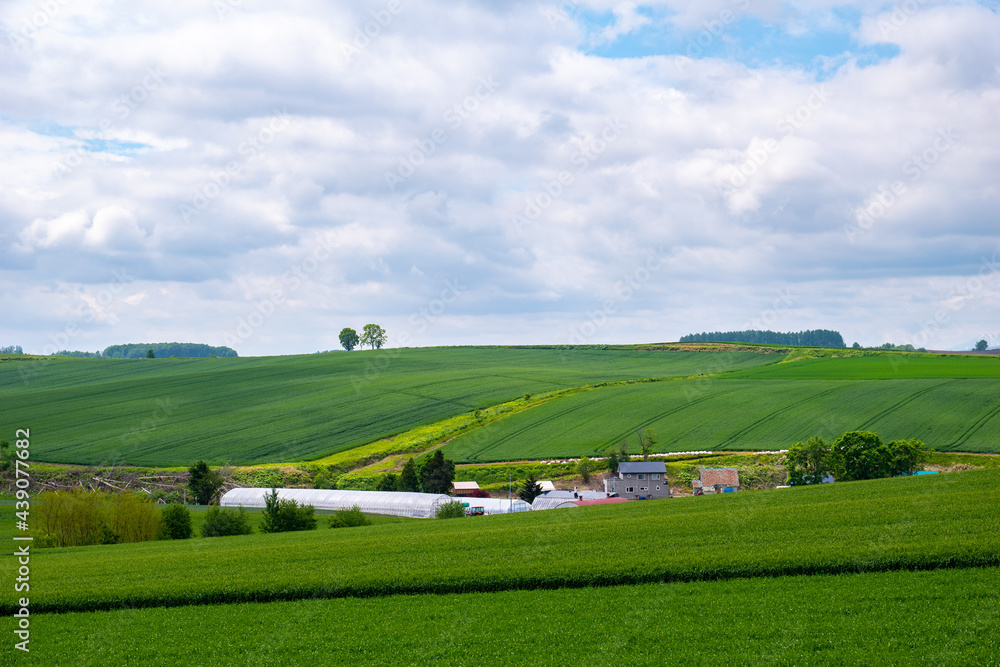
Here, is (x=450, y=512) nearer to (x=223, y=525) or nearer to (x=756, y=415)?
(x=223, y=525)

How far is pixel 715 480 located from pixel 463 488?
84.9 feet

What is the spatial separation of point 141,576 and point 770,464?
61884 mm

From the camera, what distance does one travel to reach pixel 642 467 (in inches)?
2987

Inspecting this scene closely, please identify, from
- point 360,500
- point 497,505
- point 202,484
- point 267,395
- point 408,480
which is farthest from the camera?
point 267,395

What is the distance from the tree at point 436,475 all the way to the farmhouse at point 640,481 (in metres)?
16.6

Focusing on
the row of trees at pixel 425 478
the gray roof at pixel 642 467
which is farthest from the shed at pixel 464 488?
the gray roof at pixel 642 467

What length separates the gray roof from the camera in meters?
75.0

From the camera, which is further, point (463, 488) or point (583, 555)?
point (463, 488)

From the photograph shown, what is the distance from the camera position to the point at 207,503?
7462 centimetres

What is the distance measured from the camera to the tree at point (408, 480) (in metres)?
76.1

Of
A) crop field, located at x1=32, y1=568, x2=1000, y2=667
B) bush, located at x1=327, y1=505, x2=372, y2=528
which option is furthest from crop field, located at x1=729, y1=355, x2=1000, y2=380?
crop field, located at x1=32, y1=568, x2=1000, y2=667

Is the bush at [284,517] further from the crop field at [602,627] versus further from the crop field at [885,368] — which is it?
the crop field at [885,368]

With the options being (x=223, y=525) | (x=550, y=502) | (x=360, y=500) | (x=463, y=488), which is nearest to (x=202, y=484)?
(x=360, y=500)

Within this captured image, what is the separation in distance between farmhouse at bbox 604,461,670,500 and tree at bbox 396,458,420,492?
2002 centimetres
